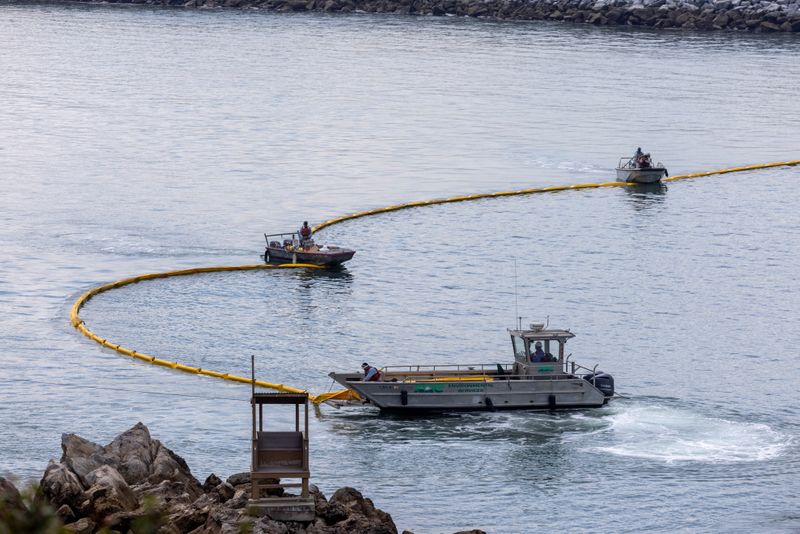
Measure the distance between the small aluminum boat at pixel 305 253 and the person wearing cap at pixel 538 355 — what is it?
23.3m

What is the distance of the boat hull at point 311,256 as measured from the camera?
79312 millimetres

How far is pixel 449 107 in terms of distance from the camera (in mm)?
146375

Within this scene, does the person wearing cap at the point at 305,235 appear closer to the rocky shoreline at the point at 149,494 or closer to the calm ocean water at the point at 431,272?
the calm ocean water at the point at 431,272

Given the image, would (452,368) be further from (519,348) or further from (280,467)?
(280,467)

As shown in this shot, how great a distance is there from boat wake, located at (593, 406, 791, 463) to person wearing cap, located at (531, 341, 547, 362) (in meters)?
3.66

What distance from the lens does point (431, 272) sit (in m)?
81.5

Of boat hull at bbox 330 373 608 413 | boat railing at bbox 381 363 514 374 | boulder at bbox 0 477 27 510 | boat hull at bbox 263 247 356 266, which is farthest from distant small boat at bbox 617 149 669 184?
boulder at bbox 0 477 27 510

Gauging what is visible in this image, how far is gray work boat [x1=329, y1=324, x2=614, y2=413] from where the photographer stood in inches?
2210

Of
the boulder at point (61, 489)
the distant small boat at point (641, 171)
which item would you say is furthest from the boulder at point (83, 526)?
the distant small boat at point (641, 171)

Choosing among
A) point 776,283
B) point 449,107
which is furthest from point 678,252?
point 449,107

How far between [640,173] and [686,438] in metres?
56.0

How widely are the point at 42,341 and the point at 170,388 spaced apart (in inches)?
400

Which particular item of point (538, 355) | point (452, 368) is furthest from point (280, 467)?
point (452, 368)

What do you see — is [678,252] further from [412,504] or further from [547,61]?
[547,61]
